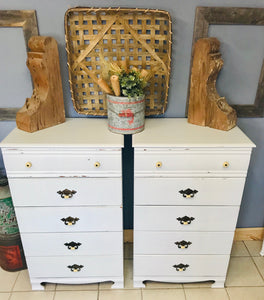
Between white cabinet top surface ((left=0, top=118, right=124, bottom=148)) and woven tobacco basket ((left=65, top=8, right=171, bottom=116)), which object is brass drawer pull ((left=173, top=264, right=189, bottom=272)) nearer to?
white cabinet top surface ((left=0, top=118, right=124, bottom=148))

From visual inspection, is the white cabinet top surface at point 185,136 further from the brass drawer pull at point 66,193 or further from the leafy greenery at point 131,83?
the brass drawer pull at point 66,193

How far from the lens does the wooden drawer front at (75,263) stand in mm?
1711

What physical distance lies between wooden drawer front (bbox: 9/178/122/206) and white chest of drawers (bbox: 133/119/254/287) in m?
0.14

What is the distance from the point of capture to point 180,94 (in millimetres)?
1741

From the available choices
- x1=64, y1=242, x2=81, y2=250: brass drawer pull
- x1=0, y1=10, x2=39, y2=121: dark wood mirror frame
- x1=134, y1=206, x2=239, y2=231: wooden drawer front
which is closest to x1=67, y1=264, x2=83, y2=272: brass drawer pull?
x1=64, y1=242, x2=81, y2=250: brass drawer pull

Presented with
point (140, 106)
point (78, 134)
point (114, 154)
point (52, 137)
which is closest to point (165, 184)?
point (114, 154)

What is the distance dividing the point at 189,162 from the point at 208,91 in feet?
1.44

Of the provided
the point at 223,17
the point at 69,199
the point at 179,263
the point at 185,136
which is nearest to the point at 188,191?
the point at 185,136

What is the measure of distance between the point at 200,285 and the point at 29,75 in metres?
1.72

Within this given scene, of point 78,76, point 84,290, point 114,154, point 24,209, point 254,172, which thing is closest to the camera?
point 114,154

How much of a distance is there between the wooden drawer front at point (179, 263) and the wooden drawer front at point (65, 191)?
19.0 inches

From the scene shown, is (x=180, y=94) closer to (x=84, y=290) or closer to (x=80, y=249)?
(x=80, y=249)

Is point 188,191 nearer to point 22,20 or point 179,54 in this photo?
point 179,54

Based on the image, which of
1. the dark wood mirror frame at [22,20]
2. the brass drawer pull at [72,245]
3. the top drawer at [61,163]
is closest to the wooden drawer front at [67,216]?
the brass drawer pull at [72,245]
